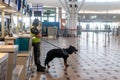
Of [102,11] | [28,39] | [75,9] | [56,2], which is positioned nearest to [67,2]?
[75,9]

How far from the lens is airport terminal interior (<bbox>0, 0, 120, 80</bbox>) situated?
4758mm

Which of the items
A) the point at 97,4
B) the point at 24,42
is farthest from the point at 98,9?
the point at 24,42

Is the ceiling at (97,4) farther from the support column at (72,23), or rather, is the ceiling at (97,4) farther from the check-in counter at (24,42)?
the check-in counter at (24,42)

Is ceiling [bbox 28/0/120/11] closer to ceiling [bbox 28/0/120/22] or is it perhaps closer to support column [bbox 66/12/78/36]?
ceiling [bbox 28/0/120/22]

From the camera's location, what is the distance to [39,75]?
25.2 feet

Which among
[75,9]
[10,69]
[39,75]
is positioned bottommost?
[39,75]

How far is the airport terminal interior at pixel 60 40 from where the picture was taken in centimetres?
476

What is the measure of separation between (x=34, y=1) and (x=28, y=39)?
2634 centimetres

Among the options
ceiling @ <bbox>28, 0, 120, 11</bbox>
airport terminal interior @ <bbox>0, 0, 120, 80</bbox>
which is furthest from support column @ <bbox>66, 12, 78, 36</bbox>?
ceiling @ <bbox>28, 0, 120, 11</bbox>

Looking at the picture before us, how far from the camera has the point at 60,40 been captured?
22844 mm

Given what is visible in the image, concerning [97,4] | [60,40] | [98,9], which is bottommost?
[60,40]

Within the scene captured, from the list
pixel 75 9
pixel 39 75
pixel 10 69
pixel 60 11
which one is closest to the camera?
pixel 10 69

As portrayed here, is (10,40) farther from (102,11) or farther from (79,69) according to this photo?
(102,11)

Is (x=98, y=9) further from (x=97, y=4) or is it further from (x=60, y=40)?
(x=60, y=40)
